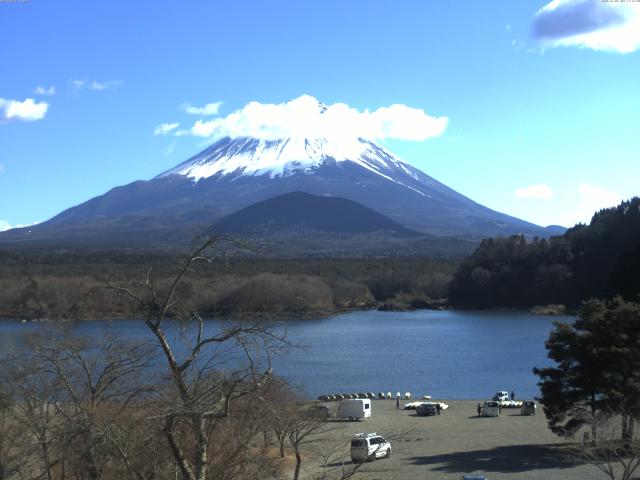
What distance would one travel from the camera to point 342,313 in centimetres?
6169

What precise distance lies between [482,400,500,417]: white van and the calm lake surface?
4.38 metres

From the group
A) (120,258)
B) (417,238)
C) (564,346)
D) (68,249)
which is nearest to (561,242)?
(120,258)

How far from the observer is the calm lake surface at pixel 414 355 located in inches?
1063

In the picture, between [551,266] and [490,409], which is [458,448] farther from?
[551,266]

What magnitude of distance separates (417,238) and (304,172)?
53.8m

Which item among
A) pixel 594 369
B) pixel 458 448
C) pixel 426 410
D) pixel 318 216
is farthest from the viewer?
pixel 318 216

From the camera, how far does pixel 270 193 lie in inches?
6240

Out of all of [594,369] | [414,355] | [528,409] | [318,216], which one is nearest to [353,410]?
[528,409]

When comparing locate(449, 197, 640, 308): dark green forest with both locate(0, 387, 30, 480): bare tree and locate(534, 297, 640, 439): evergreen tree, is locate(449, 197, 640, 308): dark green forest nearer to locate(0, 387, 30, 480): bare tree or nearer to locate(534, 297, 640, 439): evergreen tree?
locate(534, 297, 640, 439): evergreen tree

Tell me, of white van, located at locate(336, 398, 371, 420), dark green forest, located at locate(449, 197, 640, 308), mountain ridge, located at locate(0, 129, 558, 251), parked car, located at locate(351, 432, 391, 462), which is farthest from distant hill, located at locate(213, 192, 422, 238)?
parked car, located at locate(351, 432, 391, 462)

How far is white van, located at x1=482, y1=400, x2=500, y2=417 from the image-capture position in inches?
791

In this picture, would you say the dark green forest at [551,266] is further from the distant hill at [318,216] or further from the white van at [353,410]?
the distant hill at [318,216]

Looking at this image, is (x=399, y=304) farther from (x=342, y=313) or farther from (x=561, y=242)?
(x=561, y=242)

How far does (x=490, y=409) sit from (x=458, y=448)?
14.8 feet
